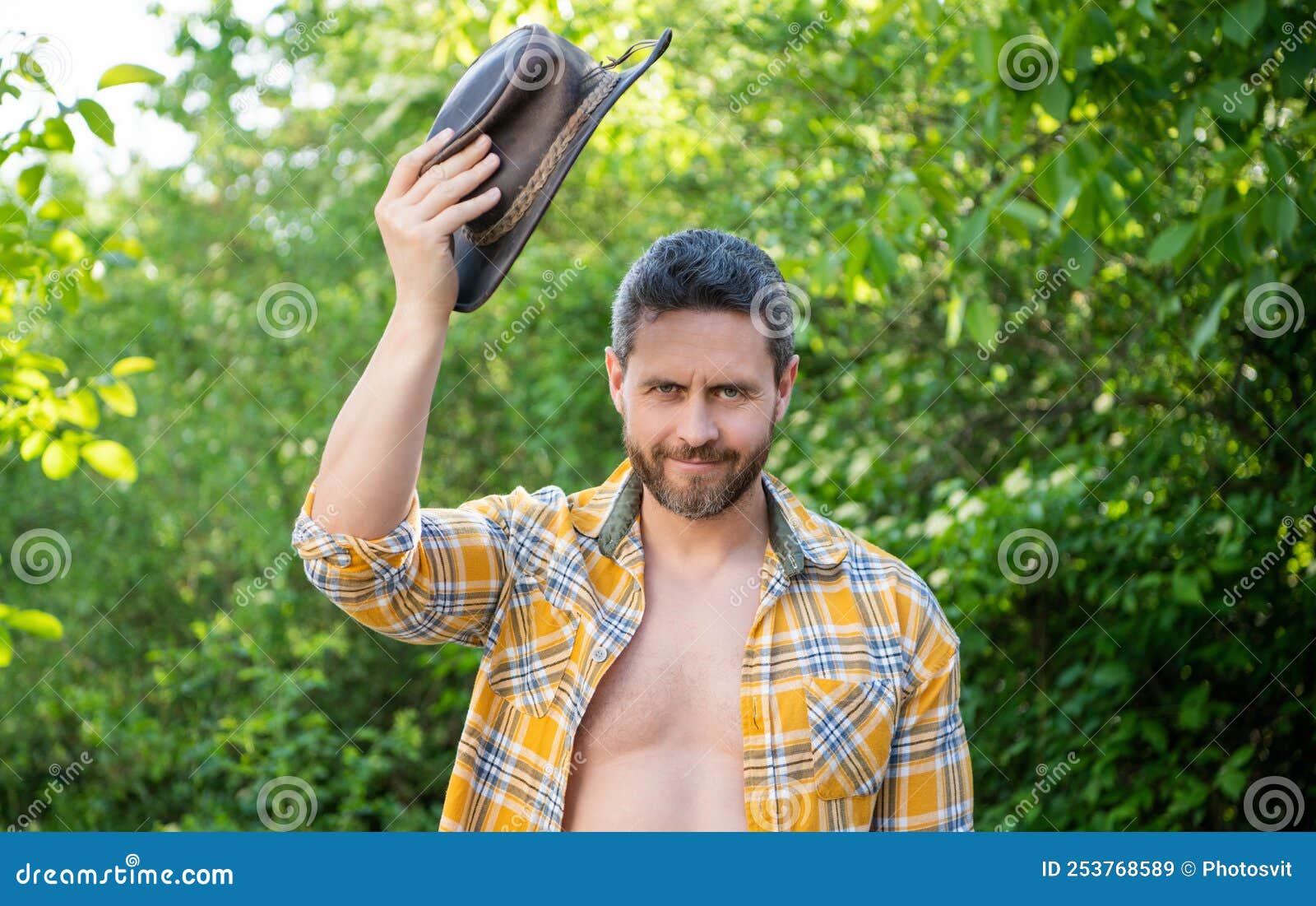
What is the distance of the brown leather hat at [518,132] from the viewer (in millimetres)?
1725

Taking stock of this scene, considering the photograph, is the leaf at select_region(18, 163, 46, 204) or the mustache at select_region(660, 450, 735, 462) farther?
the leaf at select_region(18, 163, 46, 204)

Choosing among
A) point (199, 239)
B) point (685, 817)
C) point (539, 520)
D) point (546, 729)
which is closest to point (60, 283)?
point (539, 520)

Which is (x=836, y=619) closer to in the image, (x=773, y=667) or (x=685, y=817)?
(x=773, y=667)

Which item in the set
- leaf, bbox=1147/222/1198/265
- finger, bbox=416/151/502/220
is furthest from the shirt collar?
leaf, bbox=1147/222/1198/265

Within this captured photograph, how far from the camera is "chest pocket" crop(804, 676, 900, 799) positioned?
185 centimetres

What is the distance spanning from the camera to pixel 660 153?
5633mm

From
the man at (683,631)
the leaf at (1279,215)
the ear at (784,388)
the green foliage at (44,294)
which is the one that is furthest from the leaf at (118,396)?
the leaf at (1279,215)

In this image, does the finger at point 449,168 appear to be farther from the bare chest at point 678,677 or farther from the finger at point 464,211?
the bare chest at point 678,677

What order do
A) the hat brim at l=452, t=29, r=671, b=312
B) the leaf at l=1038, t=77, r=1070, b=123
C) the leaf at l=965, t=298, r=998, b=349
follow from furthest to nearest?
the leaf at l=965, t=298, r=998, b=349 → the leaf at l=1038, t=77, r=1070, b=123 → the hat brim at l=452, t=29, r=671, b=312

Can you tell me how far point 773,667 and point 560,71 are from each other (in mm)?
946

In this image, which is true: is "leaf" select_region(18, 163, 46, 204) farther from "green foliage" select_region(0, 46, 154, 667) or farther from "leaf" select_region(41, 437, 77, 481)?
"leaf" select_region(41, 437, 77, 481)

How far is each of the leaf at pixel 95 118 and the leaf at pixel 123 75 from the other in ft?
0.35

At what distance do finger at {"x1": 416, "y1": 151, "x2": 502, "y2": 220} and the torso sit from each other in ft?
2.31

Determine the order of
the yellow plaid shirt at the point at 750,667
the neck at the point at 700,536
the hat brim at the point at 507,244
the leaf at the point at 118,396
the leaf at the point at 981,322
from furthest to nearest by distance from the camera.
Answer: the leaf at the point at 981,322 < the leaf at the point at 118,396 < the neck at the point at 700,536 < the yellow plaid shirt at the point at 750,667 < the hat brim at the point at 507,244
